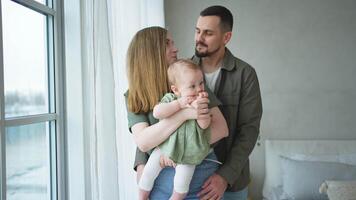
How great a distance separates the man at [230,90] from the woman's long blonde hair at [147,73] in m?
0.28

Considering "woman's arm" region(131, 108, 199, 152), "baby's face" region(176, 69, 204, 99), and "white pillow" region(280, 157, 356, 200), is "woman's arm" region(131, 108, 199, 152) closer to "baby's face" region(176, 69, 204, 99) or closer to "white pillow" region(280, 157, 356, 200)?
"baby's face" region(176, 69, 204, 99)

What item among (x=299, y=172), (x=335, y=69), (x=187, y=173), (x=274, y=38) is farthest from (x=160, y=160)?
(x=335, y=69)

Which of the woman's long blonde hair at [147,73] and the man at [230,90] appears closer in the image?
the woman's long blonde hair at [147,73]

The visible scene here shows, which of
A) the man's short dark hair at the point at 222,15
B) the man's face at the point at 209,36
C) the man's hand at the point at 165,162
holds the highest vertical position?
the man's short dark hair at the point at 222,15

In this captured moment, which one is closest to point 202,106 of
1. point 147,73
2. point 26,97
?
point 147,73

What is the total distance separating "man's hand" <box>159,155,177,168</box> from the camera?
45.4 inches

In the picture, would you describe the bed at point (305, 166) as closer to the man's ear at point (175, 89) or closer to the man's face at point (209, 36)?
the man's face at point (209, 36)

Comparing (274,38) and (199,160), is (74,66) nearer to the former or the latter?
(199,160)

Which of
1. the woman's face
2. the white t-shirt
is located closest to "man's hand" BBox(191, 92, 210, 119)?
the woman's face

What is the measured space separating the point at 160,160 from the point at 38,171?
0.70 m

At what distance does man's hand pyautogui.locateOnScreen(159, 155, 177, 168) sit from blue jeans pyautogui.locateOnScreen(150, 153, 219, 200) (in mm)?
38

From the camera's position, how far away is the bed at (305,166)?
8.34 feet

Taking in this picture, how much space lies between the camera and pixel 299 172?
101 inches

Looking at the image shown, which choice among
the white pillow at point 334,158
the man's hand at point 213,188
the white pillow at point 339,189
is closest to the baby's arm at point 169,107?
the man's hand at point 213,188
